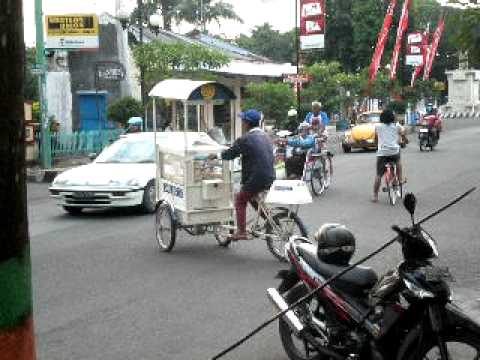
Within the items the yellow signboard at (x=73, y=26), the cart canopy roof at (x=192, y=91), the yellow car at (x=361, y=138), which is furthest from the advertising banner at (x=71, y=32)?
the cart canopy roof at (x=192, y=91)

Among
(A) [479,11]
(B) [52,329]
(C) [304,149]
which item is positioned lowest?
(B) [52,329]

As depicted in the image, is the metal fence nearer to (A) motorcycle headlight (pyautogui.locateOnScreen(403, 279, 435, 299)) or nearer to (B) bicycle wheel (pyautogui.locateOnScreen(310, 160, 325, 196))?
(B) bicycle wheel (pyautogui.locateOnScreen(310, 160, 325, 196))

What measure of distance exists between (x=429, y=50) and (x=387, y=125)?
121 feet

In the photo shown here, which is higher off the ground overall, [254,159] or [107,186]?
[254,159]

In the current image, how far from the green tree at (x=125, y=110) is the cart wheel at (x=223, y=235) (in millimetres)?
16702

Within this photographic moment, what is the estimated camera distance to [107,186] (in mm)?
13422

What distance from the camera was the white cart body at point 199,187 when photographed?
396 inches

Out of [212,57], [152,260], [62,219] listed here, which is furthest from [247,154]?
[212,57]

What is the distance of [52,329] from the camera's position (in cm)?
688

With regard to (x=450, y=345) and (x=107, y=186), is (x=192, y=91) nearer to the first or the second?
(x=107, y=186)

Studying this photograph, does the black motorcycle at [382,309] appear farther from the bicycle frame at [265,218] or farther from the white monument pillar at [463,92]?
the white monument pillar at [463,92]

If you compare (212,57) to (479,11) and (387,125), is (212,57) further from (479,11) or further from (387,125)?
(479,11)

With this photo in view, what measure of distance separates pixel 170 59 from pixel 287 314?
68.8 feet

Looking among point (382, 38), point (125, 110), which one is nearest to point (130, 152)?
point (125, 110)
